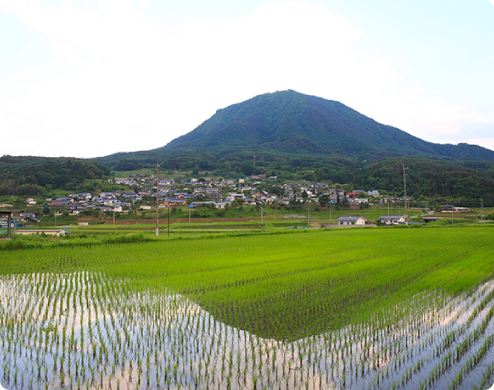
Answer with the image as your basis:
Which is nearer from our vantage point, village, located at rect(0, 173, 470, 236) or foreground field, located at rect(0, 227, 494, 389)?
foreground field, located at rect(0, 227, 494, 389)

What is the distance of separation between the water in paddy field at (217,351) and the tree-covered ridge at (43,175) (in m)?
53.6

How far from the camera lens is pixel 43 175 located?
57344 mm

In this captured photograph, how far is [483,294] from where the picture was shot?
7156mm

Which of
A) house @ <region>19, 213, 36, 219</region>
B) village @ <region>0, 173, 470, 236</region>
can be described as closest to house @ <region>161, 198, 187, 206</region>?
village @ <region>0, 173, 470, 236</region>

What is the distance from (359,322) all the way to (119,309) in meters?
4.19

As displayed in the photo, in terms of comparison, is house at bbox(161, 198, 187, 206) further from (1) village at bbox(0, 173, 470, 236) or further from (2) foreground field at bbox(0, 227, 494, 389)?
(2) foreground field at bbox(0, 227, 494, 389)

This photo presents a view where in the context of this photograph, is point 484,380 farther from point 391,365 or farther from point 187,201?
point 187,201

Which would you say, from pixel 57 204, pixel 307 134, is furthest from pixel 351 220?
pixel 307 134

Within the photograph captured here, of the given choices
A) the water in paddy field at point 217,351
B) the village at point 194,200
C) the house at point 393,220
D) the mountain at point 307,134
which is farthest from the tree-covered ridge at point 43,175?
the mountain at point 307,134

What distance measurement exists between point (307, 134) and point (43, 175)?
108764mm

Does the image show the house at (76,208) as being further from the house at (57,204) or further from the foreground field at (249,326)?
the foreground field at (249,326)

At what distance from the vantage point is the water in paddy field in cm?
373

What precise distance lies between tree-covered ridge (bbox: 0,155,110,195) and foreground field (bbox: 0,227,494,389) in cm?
4934

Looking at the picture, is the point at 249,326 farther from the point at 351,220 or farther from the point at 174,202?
the point at 174,202
